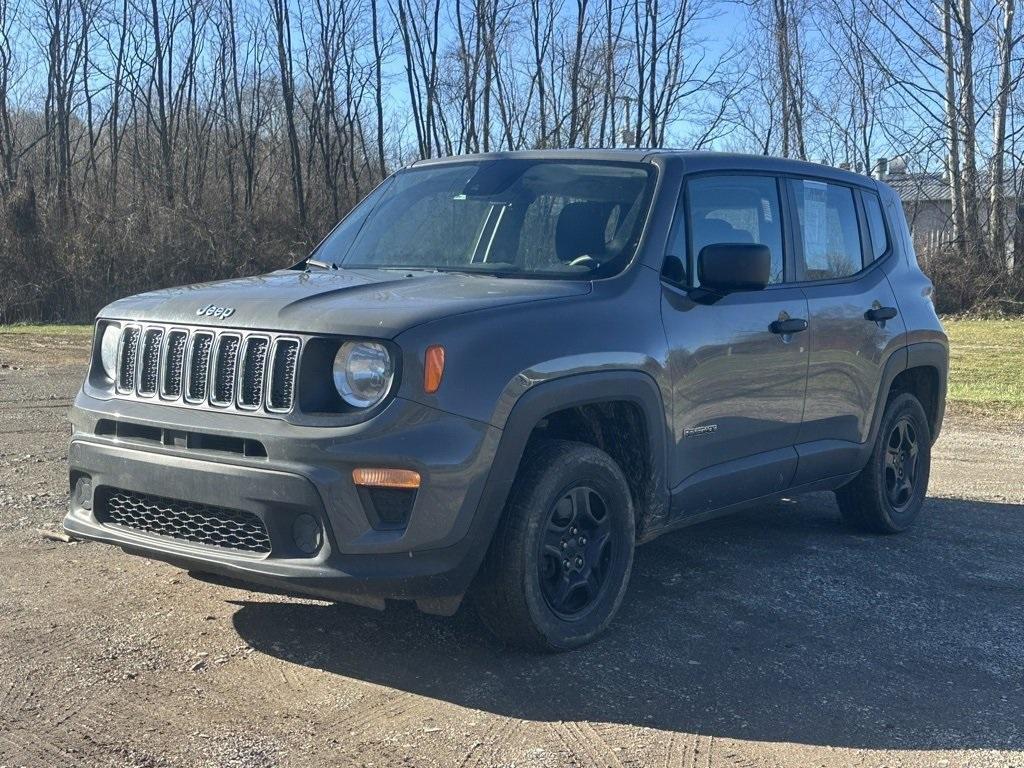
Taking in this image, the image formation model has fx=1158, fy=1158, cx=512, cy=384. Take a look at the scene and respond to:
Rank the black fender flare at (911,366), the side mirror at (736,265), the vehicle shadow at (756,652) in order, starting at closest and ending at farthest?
the vehicle shadow at (756,652) → the side mirror at (736,265) → the black fender flare at (911,366)

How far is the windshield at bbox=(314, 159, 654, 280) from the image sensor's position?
4.89m

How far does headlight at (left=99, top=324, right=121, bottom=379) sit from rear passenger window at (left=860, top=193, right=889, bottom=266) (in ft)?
13.3

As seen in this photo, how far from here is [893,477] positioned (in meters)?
6.62

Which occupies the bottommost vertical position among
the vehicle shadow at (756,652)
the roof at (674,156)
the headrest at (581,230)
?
the vehicle shadow at (756,652)

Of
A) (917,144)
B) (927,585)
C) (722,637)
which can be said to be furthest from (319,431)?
(917,144)

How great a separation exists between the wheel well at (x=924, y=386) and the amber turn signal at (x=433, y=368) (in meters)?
3.76

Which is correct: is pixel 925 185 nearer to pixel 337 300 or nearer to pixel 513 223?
pixel 513 223

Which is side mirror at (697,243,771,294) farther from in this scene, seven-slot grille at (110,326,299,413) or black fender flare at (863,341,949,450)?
seven-slot grille at (110,326,299,413)

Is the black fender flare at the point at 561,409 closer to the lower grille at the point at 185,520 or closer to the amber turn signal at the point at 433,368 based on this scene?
the amber turn signal at the point at 433,368

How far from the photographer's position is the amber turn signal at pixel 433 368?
3.80 m

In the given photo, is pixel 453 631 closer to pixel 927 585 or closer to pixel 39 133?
pixel 927 585

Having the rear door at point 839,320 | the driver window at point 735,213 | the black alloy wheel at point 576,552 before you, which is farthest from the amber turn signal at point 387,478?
the rear door at point 839,320

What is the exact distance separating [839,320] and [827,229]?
0.56 metres

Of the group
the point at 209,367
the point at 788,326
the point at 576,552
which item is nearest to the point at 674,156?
the point at 788,326
